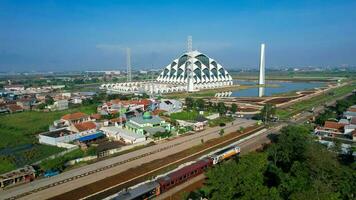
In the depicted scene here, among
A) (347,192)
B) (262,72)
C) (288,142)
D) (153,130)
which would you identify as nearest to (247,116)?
(153,130)

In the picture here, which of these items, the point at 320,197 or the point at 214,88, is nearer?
the point at 320,197

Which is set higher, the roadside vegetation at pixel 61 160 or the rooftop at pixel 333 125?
the rooftop at pixel 333 125

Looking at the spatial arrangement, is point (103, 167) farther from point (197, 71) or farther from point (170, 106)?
point (197, 71)

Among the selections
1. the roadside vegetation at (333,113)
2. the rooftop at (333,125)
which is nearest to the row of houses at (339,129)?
the rooftop at (333,125)

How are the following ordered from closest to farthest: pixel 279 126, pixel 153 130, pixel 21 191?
pixel 21 191 < pixel 153 130 < pixel 279 126

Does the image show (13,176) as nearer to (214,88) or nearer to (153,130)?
(153,130)

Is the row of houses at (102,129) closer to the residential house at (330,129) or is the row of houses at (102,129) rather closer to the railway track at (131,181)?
the railway track at (131,181)

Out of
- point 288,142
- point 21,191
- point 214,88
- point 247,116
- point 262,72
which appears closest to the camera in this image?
point 21,191
